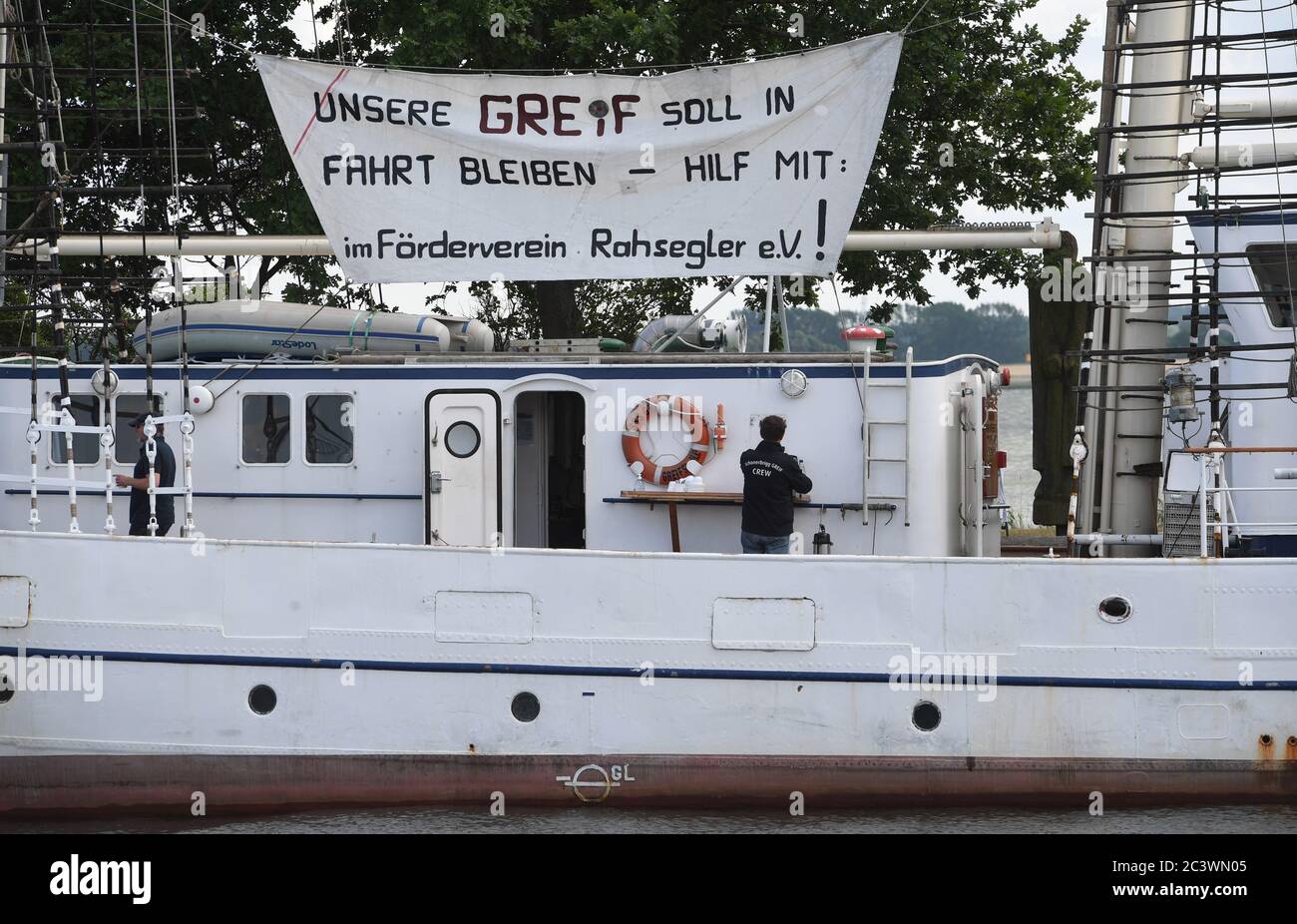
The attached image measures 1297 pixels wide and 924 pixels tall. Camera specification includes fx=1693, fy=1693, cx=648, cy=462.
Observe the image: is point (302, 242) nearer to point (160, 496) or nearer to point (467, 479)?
point (160, 496)

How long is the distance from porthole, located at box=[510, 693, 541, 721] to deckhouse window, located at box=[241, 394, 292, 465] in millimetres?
2931

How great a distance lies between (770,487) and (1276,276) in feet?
13.9

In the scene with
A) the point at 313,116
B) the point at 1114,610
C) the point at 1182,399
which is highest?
the point at 313,116

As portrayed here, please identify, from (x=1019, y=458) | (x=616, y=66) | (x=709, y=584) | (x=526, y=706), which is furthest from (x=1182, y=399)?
(x=1019, y=458)

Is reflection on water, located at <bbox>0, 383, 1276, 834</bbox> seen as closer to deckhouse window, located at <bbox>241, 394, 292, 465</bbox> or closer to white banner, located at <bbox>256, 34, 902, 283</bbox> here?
deckhouse window, located at <bbox>241, 394, 292, 465</bbox>

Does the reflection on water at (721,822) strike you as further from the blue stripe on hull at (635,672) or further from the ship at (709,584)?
the blue stripe on hull at (635,672)

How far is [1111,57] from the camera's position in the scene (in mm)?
13227

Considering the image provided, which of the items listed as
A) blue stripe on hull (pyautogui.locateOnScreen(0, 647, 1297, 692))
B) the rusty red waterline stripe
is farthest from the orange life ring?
the rusty red waterline stripe

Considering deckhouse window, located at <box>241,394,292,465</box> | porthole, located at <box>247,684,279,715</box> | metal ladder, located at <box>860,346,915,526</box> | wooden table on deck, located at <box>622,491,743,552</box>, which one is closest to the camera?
porthole, located at <box>247,684,279,715</box>

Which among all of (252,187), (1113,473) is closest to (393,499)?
(1113,473)

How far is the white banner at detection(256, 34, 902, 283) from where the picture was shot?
515 inches

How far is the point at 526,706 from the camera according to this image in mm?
12250

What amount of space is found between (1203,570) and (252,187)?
1514 cm

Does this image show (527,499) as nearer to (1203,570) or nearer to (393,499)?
(393,499)
